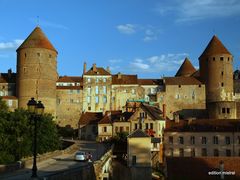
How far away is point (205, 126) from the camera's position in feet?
155

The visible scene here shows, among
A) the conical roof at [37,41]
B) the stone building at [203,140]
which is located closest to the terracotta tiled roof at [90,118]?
the conical roof at [37,41]

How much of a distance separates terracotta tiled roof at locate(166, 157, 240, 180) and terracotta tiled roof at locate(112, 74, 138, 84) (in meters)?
45.6

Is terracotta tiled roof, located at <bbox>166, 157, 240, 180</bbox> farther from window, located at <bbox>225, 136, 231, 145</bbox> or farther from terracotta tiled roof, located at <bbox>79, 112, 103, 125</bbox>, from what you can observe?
terracotta tiled roof, located at <bbox>79, 112, 103, 125</bbox>

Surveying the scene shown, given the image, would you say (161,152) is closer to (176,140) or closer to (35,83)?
(176,140)

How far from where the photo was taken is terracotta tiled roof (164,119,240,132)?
46469mm

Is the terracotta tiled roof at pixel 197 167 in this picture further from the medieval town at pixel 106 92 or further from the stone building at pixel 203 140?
the medieval town at pixel 106 92

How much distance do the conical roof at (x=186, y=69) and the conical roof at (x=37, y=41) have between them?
3041cm

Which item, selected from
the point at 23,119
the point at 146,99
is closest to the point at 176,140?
the point at 23,119

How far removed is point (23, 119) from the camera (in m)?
41.8

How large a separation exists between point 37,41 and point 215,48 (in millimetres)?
33220

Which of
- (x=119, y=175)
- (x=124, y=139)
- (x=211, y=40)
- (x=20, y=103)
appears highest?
(x=211, y=40)

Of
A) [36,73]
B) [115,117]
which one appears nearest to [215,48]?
[115,117]

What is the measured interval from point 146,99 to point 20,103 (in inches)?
904

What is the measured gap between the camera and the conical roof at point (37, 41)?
70.8 meters
